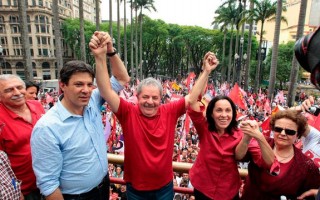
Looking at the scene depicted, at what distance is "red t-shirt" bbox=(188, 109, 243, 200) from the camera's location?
7.52 ft

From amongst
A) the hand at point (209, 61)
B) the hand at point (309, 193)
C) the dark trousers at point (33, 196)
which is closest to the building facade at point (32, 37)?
the dark trousers at point (33, 196)

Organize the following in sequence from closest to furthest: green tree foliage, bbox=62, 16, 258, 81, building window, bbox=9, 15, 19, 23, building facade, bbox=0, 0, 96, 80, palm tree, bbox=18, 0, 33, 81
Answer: palm tree, bbox=18, 0, 33, 81
green tree foliage, bbox=62, 16, 258, 81
building facade, bbox=0, 0, 96, 80
building window, bbox=9, 15, 19, 23

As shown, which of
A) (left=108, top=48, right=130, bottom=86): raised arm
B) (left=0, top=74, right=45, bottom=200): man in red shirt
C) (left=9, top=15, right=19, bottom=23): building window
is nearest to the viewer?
(left=0, top=74, right=45, bottom=200): man in red shirt

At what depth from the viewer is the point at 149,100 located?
7.72 feet

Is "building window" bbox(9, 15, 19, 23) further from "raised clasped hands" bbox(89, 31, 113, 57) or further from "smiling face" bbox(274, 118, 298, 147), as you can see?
"smiling face" bbox(274, 118, 298, 147)

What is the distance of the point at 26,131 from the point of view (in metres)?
2.49

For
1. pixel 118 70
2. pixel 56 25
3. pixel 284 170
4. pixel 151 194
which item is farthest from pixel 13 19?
pixel 284 170

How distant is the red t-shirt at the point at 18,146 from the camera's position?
2.38m

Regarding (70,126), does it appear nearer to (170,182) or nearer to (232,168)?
(170,182)

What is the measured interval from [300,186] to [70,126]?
200 cm

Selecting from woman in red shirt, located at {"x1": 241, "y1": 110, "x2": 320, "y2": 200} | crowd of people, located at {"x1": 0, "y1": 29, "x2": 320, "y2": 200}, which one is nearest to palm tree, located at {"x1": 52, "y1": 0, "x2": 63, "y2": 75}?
crowd of people, located at {"x1": 0, "y1": 29, "x2": 320, "y2": 200}

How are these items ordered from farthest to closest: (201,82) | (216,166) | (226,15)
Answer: (226,15) → (201,82) → (216,166)

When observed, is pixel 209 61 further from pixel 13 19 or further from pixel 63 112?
pixel 13 19

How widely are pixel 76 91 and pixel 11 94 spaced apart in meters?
1.03
